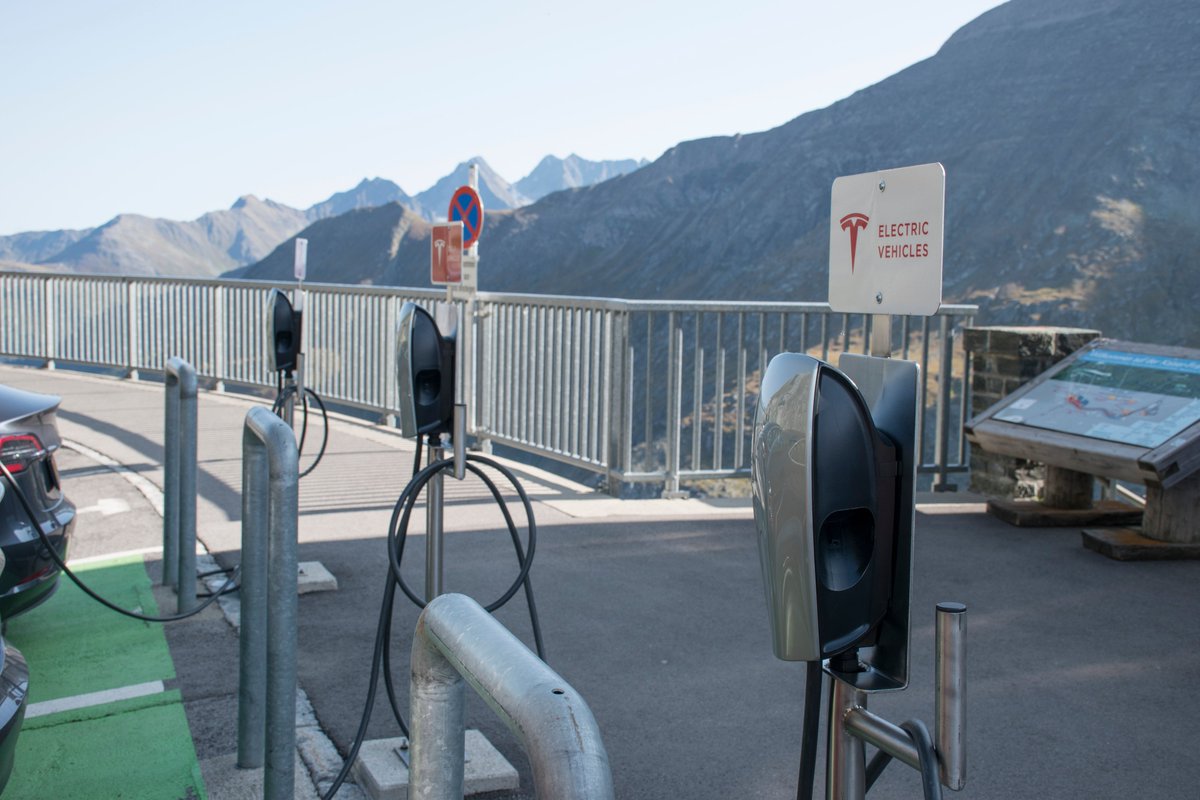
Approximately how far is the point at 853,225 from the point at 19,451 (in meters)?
3.54

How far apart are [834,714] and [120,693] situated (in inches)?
137

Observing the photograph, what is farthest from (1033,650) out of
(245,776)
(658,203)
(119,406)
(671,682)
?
(658,203)

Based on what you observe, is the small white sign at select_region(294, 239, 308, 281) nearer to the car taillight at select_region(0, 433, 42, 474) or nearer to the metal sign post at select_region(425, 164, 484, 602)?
the metal sign post at select_region(425, 164, 484, 602)

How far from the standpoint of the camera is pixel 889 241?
7.85 feet

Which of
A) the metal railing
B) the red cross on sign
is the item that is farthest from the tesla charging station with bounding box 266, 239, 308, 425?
the red cross on sign

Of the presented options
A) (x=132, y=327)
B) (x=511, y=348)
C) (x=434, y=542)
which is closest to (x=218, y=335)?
(x=132, y=327)

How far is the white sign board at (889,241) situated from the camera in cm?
229

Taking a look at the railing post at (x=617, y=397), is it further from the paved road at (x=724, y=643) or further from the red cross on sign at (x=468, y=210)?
the red cross on sign at (x=468, y=210)

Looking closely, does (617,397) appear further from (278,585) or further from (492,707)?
(492,707)

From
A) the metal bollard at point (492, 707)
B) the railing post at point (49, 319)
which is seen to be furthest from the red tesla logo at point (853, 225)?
the railing post at point (49, 319)

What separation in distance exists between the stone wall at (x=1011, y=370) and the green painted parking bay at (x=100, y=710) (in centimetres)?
571

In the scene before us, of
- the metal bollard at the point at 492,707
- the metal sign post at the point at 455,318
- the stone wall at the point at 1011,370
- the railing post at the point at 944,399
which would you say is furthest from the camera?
the railing post at the point at 944,399

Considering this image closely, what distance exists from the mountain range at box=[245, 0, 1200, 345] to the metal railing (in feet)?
231

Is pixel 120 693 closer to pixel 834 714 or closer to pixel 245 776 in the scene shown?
pixel 245 776
